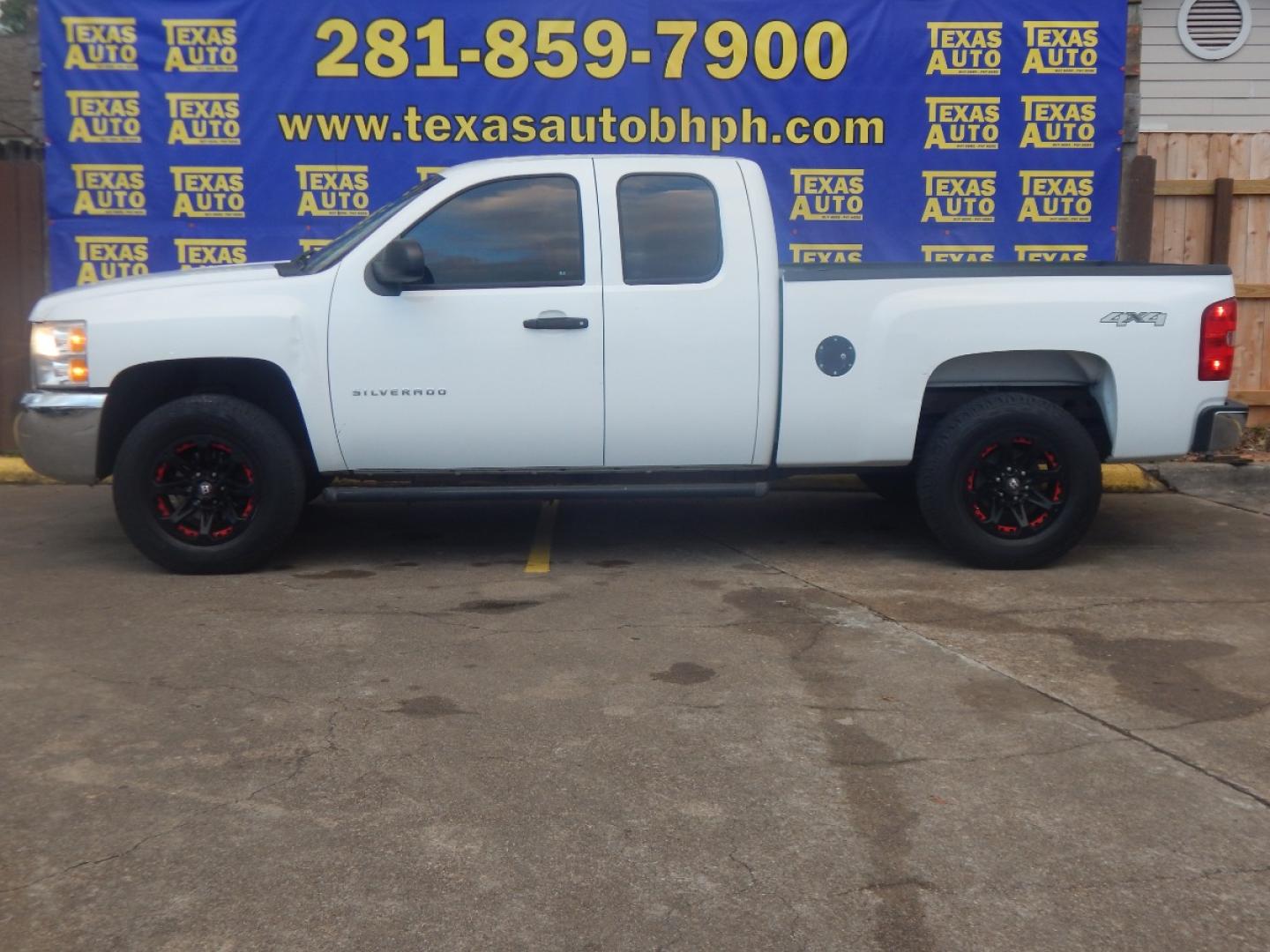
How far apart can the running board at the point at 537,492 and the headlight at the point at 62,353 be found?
1293 mm

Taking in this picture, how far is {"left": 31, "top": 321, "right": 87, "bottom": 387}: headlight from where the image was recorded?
6.56m

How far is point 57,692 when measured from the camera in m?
4.90

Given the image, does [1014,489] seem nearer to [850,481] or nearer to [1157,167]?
[850,481]

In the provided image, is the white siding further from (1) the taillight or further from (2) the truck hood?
(2) the truck hood

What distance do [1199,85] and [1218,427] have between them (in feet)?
33.1

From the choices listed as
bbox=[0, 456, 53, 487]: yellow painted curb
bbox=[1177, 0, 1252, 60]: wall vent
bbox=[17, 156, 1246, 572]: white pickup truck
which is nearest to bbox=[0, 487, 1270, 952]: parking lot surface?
bbox=[17, 156, 1246, 572]: white pickup truck

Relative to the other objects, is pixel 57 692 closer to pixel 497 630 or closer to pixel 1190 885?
pixel 497 630

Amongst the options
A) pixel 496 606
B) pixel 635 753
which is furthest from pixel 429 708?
pixel 496 606

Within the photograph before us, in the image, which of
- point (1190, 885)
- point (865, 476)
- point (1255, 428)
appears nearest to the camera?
point (1190, 885)

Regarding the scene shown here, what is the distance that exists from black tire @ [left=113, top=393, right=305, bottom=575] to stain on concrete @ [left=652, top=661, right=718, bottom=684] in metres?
2.37

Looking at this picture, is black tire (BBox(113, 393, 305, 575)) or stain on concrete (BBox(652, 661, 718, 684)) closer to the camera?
stain on concrete (BBox(652, 661, 718, 684))

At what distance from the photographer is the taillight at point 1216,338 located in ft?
22.0

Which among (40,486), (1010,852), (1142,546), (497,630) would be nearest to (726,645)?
(497,630)

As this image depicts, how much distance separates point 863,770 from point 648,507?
4.67 metres
